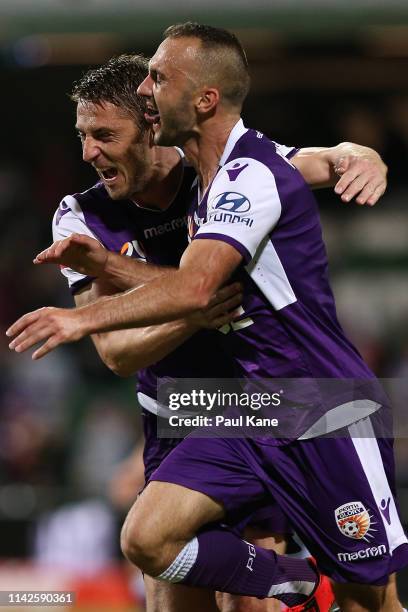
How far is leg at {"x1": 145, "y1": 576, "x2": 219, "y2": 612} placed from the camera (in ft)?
15.8

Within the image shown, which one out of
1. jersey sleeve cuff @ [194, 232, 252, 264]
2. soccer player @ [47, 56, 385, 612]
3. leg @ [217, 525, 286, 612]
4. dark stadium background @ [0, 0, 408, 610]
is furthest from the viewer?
dark stadium background @ [0, 0, 408, 610]

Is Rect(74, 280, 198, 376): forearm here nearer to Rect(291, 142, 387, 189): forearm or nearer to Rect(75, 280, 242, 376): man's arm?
Rect(75, 280, 242, 376): man's arm

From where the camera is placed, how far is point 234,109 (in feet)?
14.7

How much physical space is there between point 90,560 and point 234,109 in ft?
15.8

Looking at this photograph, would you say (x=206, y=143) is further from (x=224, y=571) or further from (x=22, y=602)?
(x=22, y=602)

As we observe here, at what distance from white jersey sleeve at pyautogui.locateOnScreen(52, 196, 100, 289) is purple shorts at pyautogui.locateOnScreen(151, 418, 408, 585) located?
92 cm

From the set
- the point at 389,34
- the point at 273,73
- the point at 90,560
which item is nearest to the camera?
the point at 90,560

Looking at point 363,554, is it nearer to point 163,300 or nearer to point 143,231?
point 163,300

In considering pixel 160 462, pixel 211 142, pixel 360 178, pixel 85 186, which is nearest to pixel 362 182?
pixel 360 178

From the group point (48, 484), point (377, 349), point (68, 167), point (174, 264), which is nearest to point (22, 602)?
point (174, 264)

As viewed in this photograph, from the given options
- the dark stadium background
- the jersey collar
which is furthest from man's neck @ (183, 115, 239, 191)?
the dark stadium background

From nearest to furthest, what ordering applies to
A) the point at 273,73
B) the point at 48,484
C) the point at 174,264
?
the point at 174,264, the point at 48,484, the point at 273,73

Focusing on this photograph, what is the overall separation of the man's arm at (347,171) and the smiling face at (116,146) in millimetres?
654

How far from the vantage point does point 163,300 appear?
12.8 ft
